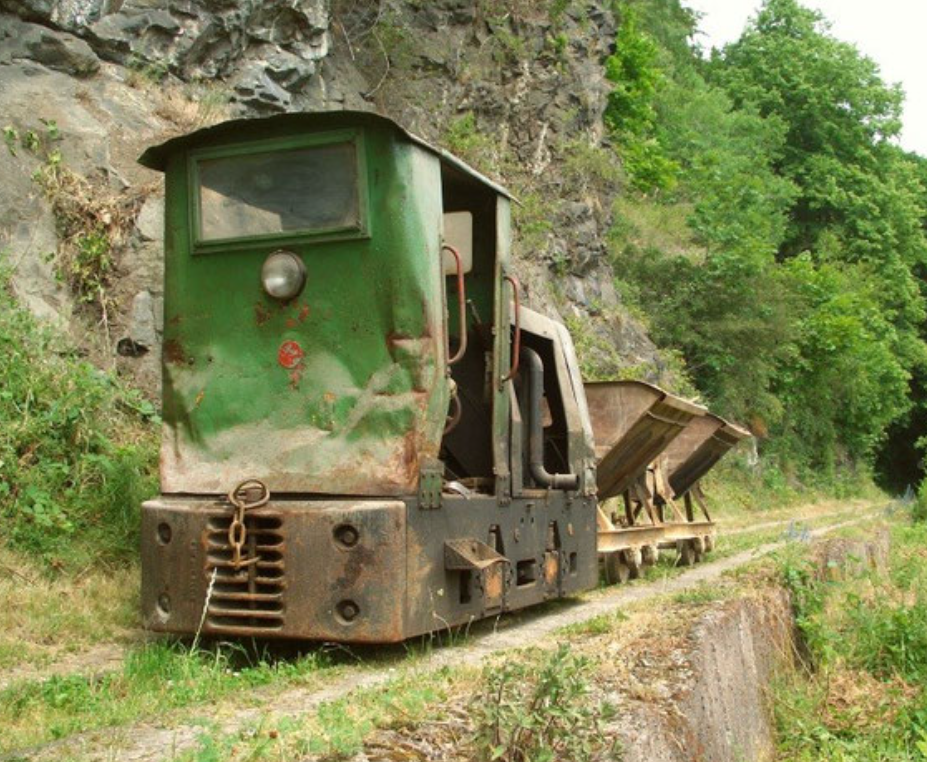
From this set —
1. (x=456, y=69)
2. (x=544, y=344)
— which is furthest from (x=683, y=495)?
(x=456, y=69)

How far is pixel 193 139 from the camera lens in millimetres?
7664

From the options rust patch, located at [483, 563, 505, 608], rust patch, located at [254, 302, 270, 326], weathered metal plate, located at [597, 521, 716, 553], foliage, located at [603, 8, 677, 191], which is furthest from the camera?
foliage, located at [603, 8, 677, 191]

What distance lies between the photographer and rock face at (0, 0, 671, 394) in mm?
12055

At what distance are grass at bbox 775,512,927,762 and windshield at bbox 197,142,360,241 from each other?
3.91 meters

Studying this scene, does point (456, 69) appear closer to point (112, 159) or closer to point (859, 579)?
point (112, 159)

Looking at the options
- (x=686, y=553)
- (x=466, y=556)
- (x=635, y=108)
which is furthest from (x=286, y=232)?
(x=635, y=108)

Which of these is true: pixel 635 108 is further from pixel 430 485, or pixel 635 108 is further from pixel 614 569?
pixel 430 485

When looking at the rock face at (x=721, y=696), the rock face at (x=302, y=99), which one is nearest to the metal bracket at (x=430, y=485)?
the rock face at (x=721, y=696)

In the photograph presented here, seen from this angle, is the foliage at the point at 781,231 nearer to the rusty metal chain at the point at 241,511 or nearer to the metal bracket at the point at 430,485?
the metal bracket at the point at 430,485

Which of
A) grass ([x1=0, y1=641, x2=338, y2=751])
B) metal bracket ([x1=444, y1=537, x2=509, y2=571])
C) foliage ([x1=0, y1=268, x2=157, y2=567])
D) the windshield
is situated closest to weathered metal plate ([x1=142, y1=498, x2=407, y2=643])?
grass ([x1=0, y1=641, x2=338, y2=751])

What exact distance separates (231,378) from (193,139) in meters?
1.45

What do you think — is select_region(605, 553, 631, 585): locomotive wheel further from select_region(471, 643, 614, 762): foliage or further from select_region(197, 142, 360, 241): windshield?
select_region(471, 643, 614, 762): foliage

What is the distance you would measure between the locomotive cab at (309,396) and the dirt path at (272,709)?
0.83 ft

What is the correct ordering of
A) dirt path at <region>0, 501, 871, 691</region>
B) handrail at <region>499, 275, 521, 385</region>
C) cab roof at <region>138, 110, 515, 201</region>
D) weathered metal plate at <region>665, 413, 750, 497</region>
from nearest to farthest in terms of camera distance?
dirt path at <region>0, 501, 871, 691</region>, cab roof at <region>138, 110, 515, 201</region>, handrail at <region>499, 275, 521, 385</region>, weathered metal plate at <region>665, 413, 750, 497</region>
